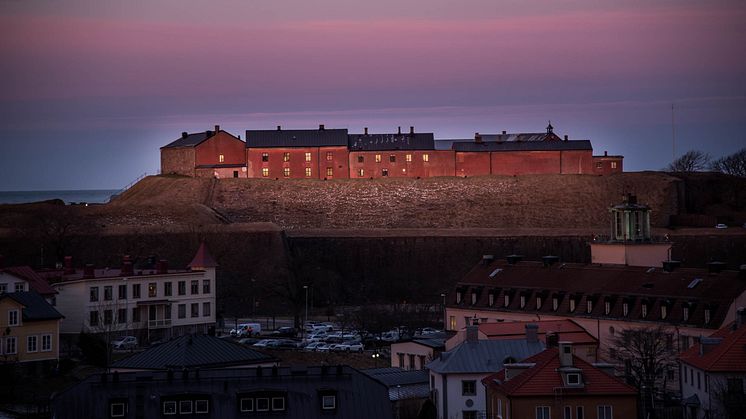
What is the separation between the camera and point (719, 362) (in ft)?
126

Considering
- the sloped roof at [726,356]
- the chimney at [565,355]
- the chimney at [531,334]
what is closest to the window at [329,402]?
the chimney at [565,355]

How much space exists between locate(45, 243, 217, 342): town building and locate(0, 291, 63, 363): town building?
255 inches

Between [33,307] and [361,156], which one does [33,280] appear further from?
[361,156]

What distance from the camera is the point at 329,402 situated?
34438 millimetres

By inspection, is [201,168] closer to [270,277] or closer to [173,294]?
[270,277]

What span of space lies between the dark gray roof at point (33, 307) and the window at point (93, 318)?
779cm

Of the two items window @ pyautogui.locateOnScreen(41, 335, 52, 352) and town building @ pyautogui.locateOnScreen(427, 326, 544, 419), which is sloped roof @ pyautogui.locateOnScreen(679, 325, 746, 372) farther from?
window @ pyautogui.locateOnScreen(41, 335, 52, 352)

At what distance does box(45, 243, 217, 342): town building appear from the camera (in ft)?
197

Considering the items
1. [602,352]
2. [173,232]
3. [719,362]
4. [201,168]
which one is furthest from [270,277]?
[719,362]

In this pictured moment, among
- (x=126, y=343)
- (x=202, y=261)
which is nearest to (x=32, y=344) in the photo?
(x=126, y=343)

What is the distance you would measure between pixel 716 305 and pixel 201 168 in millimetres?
66204

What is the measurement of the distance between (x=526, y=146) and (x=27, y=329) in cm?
6760

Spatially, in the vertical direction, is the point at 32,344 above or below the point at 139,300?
below

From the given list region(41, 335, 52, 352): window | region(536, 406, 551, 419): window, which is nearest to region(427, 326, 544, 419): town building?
region(536, 406, 551, 419): window
